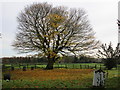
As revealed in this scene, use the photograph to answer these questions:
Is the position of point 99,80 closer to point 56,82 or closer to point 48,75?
point 56,82

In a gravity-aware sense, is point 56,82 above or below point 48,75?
above

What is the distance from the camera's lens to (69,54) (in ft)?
117

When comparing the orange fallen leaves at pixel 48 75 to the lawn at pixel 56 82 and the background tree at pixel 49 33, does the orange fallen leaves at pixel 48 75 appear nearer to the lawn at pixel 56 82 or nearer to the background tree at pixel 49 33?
the lawn at pixel 56 82

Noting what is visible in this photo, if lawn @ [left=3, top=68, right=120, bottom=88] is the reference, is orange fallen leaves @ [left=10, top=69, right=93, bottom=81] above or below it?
below

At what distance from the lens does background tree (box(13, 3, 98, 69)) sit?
35281mm

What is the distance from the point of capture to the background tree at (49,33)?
3528cm

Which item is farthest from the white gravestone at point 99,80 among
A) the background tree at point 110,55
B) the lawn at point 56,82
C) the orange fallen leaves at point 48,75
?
the background tree at point 110,55

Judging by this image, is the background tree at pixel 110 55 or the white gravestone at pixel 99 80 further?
the background tree at pixel 110 55

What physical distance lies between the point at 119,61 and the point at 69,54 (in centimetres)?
955

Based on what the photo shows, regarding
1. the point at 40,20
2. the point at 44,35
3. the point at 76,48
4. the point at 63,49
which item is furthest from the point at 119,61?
the point at 40,20

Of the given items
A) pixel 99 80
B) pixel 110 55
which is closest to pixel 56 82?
pixel 99 80

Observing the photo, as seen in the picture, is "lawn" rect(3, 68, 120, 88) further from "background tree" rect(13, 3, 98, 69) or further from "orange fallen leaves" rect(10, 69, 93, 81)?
"background tree" rect(13, 3, 98, 69)

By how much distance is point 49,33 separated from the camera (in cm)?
3541

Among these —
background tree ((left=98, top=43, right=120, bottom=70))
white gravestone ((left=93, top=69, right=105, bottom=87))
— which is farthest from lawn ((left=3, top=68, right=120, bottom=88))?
background tree ((left=98, top=43, right=120, bottom=70))
